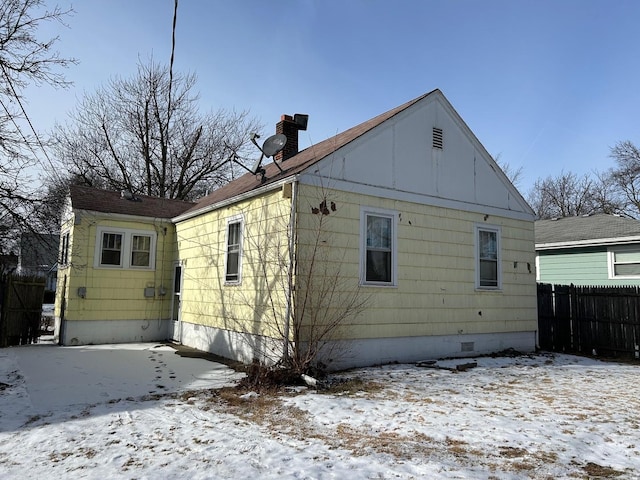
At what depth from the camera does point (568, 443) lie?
4.61 m

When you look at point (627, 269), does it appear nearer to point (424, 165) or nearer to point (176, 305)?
point (424, 165)

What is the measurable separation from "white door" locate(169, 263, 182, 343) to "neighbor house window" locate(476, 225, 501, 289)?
26.7 ft

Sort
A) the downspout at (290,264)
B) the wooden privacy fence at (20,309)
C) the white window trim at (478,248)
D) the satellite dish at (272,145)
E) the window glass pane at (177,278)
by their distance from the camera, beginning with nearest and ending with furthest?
the downspout at (290,264) < the satellite dish at (272,145) < the white window trim at (478,248) < the wooden privacy fence at (20,309) < the window glass pane at (177,278)

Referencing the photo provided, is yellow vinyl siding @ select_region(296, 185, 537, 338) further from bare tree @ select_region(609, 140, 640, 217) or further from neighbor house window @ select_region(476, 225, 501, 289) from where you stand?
bare tree @ select_region(609, 140, 640, 217)

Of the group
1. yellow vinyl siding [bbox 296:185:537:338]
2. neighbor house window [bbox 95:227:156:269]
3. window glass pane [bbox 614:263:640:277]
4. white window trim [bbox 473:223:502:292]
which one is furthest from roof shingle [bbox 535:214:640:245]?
neighbor house window [bbox 95:227:156:269]

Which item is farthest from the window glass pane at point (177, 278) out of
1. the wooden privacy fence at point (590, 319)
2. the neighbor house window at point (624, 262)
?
the neighbor house window at point (624, 262)

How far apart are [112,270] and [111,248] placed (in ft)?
2.12

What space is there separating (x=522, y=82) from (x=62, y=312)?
47.8 feet

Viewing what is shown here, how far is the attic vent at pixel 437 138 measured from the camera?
10.5 metres

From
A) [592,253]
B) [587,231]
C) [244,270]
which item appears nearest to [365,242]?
[244,270]

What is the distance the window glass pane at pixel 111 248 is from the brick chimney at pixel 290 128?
5.29m

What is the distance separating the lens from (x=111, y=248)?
13.1 m

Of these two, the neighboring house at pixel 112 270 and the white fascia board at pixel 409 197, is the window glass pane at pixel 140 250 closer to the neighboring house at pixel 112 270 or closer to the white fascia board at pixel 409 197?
the neighboring house at pixel 112 270

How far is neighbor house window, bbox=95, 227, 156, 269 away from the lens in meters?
13.0
